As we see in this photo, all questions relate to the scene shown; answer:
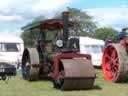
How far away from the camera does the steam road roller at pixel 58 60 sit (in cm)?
1143

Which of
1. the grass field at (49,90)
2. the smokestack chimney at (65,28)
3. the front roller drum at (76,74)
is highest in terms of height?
the smokestack chimney at (65,28)

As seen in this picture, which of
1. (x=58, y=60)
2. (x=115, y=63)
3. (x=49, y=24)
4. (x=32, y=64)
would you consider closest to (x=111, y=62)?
(x=115, y=63)

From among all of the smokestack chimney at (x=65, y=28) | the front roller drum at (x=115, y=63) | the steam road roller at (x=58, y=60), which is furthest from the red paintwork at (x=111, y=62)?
the smokestack chimney at (x=65, y=28)

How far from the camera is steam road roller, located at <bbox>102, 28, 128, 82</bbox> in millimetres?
13664

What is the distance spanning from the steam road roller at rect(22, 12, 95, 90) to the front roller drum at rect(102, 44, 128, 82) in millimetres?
1668

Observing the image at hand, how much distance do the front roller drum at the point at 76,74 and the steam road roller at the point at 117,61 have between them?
217 centimetres

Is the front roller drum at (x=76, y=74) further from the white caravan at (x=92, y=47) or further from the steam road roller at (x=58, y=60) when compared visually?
the white caravan at (x=92, y=47)

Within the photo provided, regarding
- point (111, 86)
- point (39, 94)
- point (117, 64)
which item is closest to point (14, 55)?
point (117, 64)

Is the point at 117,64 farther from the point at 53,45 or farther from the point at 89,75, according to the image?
the point at 89,75

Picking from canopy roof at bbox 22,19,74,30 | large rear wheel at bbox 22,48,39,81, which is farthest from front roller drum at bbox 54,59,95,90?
canopy roof at bbox 22,19,74,30

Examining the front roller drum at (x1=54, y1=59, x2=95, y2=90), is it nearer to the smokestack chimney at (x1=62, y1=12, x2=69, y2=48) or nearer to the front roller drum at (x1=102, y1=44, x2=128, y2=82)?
the smokestack chimney at (x1=62, y1=12, x2=69, y2=48)

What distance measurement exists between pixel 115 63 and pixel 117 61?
20 centimetres

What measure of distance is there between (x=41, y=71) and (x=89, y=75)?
11.3ft

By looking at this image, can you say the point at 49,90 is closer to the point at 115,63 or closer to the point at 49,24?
the point at 49,24
